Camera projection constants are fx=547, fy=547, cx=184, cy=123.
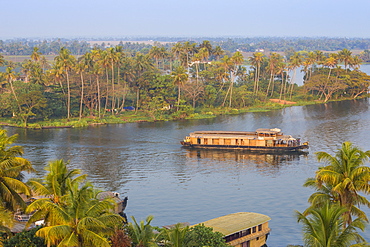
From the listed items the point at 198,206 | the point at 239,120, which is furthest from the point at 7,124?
the point at 198,206

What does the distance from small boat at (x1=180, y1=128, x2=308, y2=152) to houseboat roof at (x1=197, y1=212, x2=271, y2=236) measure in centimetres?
3447

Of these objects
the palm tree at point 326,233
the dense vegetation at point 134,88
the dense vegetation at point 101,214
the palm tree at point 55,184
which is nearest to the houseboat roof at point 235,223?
the dense vegetation at point 101,214

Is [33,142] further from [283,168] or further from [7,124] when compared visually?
[283,168]

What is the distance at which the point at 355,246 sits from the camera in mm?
24719

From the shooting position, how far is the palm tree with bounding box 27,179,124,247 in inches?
1019

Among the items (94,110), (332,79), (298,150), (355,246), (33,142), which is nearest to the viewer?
(355,246)

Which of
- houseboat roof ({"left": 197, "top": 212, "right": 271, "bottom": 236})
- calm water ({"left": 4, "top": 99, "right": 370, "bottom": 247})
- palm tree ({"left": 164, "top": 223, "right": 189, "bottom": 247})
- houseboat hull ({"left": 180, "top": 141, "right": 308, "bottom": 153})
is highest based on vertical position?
palm tree ({"left": 164, "top": 223, "right": 189, "bottom": 247})

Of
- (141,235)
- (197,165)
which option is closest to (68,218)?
(141,235)

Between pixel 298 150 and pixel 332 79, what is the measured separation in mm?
55029

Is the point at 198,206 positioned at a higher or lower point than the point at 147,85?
lower

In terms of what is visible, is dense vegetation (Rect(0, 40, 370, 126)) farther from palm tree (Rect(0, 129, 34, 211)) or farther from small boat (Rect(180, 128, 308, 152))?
palm tree (Rect(0, 129, 34, 211))

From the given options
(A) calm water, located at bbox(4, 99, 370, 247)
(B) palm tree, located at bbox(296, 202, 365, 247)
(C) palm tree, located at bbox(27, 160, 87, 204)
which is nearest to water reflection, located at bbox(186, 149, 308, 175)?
(A) calm water, located at bbox(4, 99, 370, 247)

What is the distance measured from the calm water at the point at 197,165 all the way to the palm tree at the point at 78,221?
19891 mm

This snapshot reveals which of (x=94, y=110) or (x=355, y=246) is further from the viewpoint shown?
(x=94, y=110)
